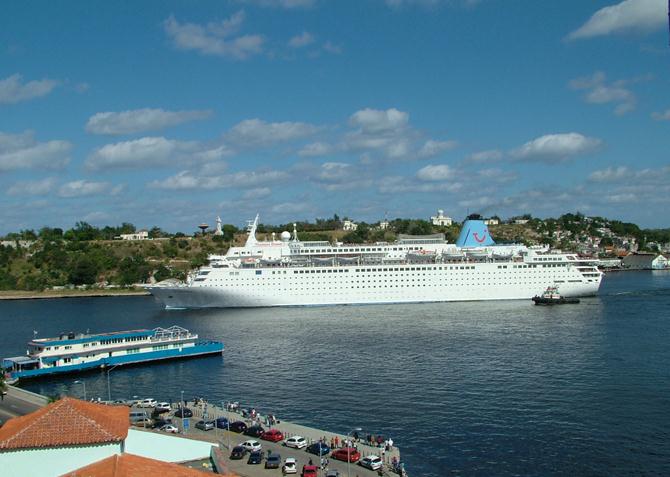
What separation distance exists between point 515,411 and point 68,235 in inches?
4562

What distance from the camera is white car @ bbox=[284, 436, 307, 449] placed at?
772 inches

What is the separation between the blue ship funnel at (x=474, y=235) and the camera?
64.4 metres

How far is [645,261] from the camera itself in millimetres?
127188

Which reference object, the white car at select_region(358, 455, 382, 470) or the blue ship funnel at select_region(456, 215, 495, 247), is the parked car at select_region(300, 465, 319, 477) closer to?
the white car at select_region(358, 455, 382, 470)

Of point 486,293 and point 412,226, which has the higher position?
point 412,226

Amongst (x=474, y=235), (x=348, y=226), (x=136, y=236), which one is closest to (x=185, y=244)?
(x=136, y=236)

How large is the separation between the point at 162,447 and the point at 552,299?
44.5 meters

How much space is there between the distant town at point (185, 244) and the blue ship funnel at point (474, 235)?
71.0ft

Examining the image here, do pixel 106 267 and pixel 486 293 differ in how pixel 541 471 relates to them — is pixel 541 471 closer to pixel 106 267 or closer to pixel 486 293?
pixel 486 293

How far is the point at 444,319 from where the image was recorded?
153 ft

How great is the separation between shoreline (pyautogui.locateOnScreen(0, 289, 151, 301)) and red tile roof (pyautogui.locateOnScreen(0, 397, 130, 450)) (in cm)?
7232

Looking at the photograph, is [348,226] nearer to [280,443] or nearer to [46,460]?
[280,443]

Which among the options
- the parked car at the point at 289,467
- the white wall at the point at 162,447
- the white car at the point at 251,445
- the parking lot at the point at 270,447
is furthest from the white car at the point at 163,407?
the parked car at the point at 289,467

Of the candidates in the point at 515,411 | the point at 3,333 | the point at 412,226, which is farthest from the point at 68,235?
the point at 515,411
